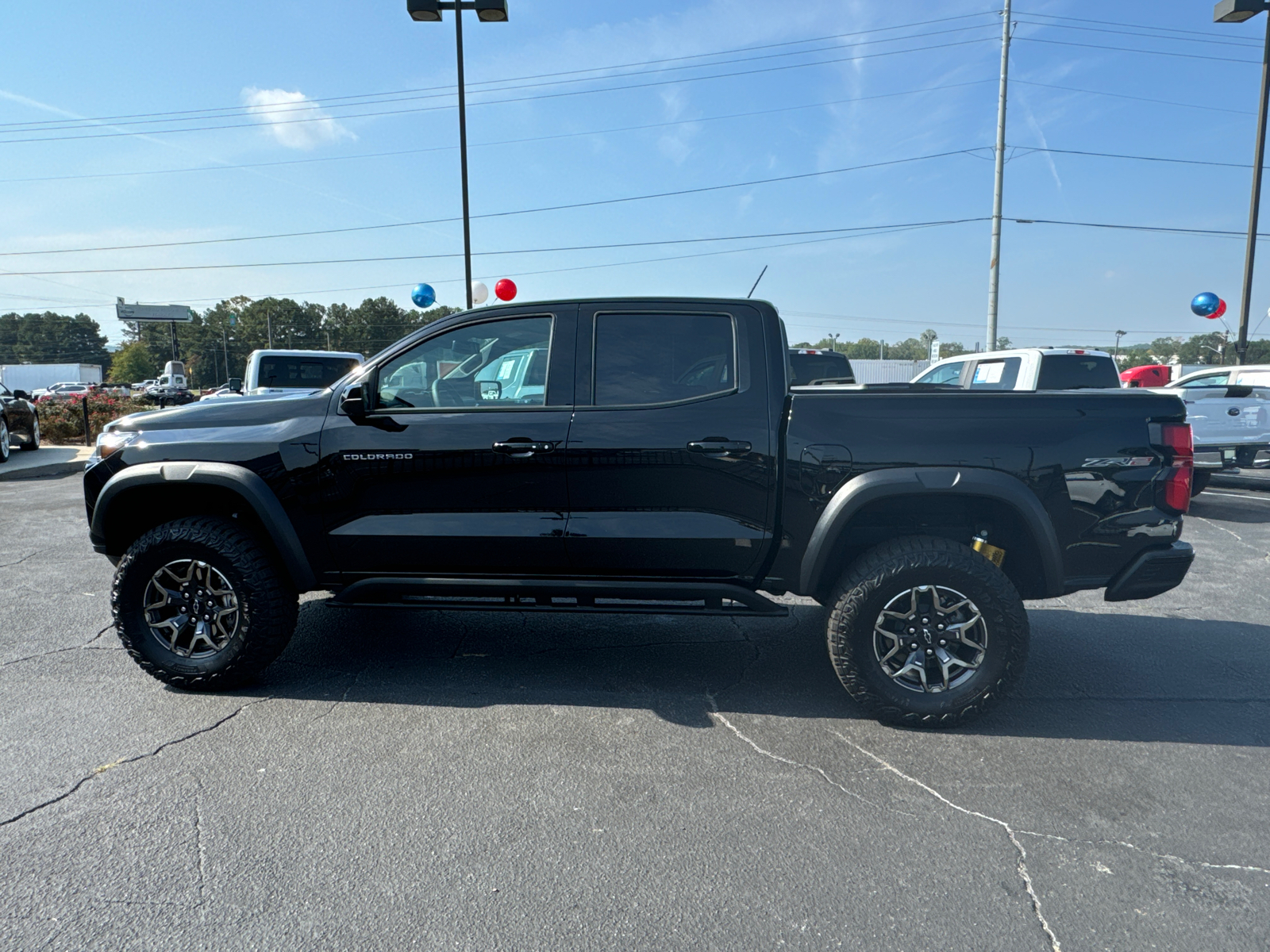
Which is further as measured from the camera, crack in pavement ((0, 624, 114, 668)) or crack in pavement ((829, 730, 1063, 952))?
crack in pavement ((0, 624, 114, 668))

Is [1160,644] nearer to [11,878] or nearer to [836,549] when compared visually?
[836,549]

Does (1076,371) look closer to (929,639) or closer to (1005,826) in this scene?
(929,639)

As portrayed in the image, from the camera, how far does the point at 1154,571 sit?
357 cm

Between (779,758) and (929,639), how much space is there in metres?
0.91

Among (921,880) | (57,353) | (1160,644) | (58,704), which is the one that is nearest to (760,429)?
(921,880)

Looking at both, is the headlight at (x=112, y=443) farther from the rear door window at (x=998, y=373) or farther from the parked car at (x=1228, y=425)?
the parked car at (x=1228, y=425)

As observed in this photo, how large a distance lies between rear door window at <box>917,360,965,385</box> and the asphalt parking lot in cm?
661

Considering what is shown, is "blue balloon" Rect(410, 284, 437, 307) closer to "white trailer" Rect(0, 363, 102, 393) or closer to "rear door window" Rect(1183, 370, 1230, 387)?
"rear door window" Rect(1183, 370, 1230, 387)

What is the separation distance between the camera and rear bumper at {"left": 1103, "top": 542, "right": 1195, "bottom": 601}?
3551 millimetres

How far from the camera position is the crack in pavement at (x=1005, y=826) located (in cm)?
222

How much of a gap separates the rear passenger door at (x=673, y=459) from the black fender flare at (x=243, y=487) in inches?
54.0

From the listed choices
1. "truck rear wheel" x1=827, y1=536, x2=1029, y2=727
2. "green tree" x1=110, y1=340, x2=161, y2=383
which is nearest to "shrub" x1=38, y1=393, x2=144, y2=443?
"truck rear wheel" x1=827, y1=536, x2=1029, y2=727

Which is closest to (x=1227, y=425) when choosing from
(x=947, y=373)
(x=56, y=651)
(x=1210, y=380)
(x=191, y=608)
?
(x=1210, y=380)

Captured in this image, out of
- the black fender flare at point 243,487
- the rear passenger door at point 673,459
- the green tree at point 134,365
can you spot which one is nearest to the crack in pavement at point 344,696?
the black fender flare at point 243,487
